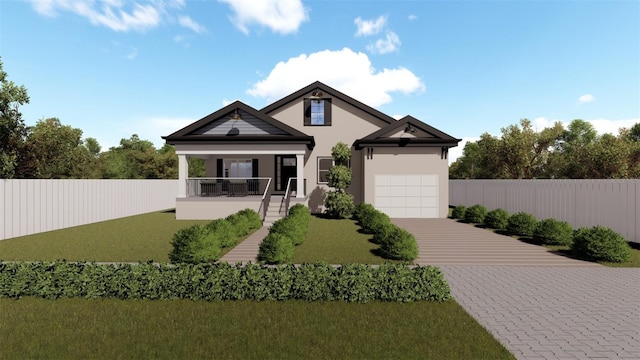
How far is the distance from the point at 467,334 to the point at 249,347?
10.2 feet

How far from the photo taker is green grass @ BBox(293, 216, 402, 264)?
8.50 meters

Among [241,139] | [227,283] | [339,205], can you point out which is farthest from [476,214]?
[227,283]

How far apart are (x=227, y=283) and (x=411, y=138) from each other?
14.8 m

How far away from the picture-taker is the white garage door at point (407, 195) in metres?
18.0

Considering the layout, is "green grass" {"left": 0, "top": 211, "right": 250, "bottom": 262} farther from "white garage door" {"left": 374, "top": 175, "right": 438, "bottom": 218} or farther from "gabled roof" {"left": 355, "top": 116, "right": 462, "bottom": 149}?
"gabled roof" {"left": 355, "top": 116, "right": 462, "bottom": 149}

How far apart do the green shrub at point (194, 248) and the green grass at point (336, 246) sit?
2.25 metres

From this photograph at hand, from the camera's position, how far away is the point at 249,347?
4090 mm

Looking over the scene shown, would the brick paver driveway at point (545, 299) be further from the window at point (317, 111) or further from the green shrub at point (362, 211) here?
the window at point (317, 111)

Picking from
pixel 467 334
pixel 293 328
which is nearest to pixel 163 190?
pixel 293 328

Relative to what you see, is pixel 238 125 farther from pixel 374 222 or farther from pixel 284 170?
pixel 374 222

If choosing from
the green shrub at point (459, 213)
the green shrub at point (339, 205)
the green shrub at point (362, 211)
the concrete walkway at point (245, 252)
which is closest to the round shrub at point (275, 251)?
the concrete walkway at point (245, 252)

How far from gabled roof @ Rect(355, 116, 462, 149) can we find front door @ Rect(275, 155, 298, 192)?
516 centimetres

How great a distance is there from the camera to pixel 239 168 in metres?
21.0

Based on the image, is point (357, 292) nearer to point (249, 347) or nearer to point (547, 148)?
point (249, 347)
